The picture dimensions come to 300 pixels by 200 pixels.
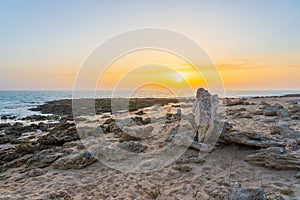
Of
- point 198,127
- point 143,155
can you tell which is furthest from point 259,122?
point 143,155

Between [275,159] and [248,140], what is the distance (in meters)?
1.66

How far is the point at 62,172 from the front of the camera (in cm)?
859

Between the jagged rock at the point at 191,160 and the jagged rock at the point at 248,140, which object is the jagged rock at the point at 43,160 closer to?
the jagged rock at the point at 191,160

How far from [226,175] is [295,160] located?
2.12m

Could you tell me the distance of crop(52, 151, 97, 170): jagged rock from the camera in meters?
8.89

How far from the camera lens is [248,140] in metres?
9.37

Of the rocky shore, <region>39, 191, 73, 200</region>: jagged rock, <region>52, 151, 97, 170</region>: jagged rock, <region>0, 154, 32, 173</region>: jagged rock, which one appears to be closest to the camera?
<region>39, 191, 73, 200</region>: jagged rock

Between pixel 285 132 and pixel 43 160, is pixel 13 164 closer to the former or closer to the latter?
pixel 43 160

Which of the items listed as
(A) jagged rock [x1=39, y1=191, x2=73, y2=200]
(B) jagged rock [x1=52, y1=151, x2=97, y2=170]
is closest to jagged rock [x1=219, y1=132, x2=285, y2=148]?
(B) jagged rock [x1=52, y1=151, x2=97, y2=170]

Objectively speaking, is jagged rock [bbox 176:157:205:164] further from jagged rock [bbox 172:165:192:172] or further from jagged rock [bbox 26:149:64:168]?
jagged rock [bbox 26:149:64:168]

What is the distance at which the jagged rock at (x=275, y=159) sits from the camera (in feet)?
24.4

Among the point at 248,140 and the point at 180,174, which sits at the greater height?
the point at 248,140

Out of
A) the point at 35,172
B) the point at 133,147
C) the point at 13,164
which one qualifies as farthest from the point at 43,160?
the point at 133,147

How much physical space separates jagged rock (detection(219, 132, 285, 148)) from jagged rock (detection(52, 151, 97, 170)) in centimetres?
502
